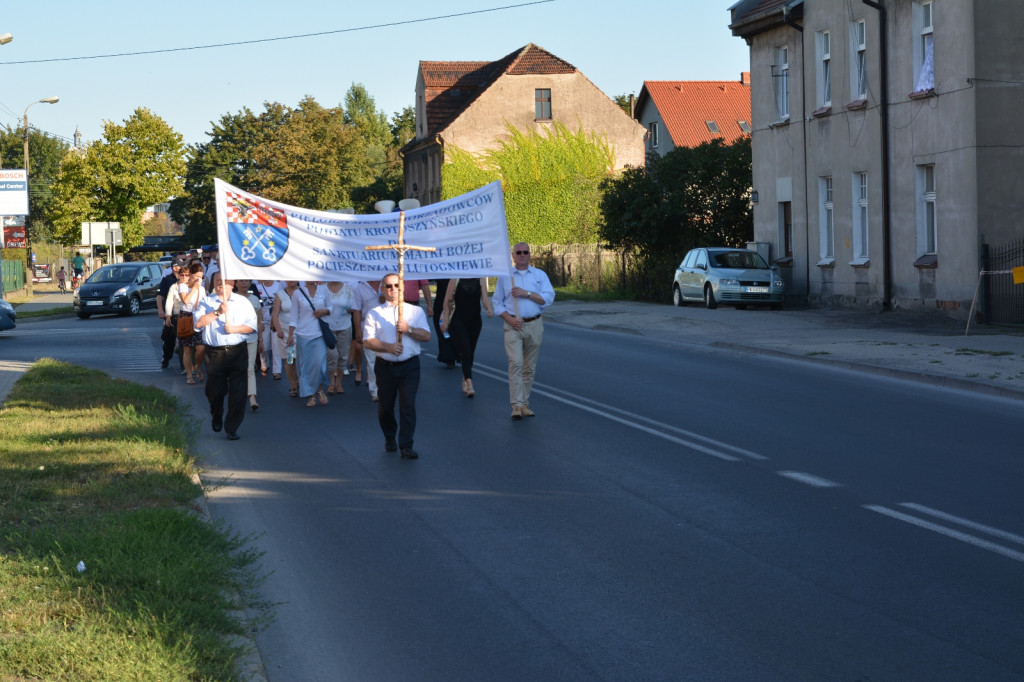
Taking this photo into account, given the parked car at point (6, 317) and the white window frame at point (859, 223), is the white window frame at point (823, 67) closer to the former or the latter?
the white window frame at point (859, 223)

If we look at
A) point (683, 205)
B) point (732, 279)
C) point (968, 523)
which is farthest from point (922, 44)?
point (968, 523)

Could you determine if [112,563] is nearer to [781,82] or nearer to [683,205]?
[781,82]

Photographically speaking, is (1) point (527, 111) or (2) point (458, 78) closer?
(1) point (527, 111)

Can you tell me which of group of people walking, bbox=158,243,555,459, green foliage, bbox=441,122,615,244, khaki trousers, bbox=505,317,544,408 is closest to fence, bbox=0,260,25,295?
green foliage, bbox=441,122,615,244

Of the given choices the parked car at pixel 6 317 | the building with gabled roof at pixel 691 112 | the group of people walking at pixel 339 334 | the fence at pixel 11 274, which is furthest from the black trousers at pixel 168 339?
the building with gabled roof at pixel 691 112

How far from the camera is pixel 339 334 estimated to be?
15.2 meters

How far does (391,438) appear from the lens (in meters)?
10.6

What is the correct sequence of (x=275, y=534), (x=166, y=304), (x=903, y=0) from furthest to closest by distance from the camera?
(x=903, y=0), (x=166, y=304), (x=275, y=534)

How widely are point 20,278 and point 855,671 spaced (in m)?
62.6

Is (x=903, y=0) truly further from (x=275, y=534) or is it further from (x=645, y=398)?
(x=275, y=534)

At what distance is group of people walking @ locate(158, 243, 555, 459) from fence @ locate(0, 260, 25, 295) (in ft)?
133

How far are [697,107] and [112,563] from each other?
69570mm

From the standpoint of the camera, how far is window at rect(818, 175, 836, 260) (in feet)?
97.8

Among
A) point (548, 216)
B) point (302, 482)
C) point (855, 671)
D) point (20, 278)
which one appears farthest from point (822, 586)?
point (20, 278)
